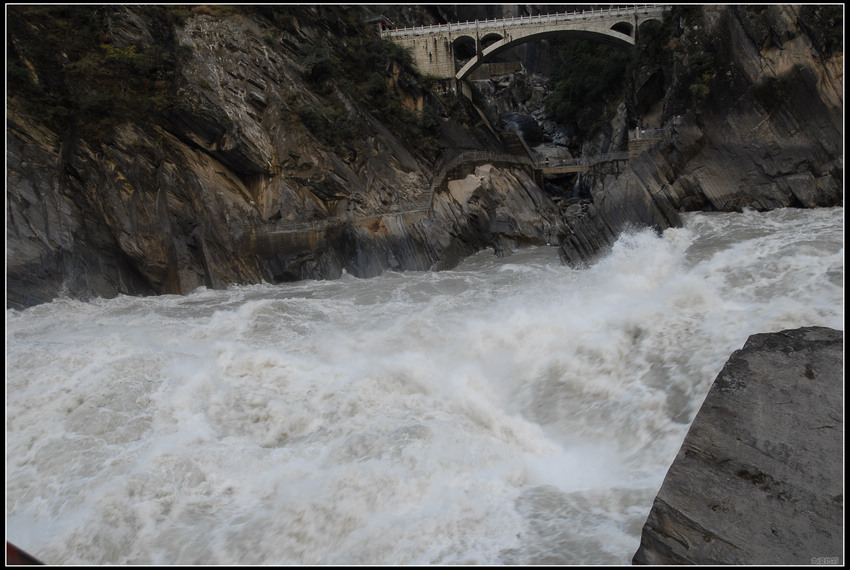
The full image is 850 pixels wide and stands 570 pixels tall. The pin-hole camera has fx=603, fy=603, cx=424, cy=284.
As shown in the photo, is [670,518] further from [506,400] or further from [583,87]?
[583,87]

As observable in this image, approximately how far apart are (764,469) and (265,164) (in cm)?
2331

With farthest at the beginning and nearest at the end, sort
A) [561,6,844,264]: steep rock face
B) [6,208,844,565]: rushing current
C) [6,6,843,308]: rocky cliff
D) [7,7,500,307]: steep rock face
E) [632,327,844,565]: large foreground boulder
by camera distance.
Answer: [6,6,843,308]: rocky cliff
[7,7,500,307]: steep rock face
[561,6,844,264]: steep rock face
[6,208,844,565]: rushing current
[632,327,844,565]: large foreground boulder

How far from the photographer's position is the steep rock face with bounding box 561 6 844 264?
21.4 metres

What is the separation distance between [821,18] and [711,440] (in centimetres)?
2238

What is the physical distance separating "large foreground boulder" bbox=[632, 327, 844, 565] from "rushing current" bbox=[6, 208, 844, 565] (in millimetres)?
936

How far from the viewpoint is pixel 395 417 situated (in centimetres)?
1017

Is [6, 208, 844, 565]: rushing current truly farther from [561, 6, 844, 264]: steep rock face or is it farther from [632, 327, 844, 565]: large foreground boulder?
[561, 6, 844, 264]: steep rock face

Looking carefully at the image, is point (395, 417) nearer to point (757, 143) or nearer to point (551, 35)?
point (757, 143)

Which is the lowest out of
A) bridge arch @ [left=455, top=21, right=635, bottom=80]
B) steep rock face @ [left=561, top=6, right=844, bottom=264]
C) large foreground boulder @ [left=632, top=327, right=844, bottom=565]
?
steep rock face @ [left=561, top=6, right=844, bottom=264]

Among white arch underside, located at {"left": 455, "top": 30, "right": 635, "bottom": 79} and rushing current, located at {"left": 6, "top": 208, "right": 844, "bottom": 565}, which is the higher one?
white arch underside, located at {"left": 455, "top": 30, "right": 635, "bottom": 79}

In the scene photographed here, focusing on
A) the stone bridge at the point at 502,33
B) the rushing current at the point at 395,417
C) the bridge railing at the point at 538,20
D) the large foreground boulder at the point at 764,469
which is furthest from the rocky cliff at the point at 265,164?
the large foreground boulder at the point at 764,469

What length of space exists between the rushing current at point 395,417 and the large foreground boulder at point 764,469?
936 millimetres

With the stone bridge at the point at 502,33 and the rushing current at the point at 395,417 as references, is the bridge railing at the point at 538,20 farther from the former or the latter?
the rushing current at the point at 395,417

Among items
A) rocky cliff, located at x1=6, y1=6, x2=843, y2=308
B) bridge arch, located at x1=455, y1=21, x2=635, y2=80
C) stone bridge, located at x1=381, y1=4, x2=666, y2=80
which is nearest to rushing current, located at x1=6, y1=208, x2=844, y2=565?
rocky cliff, located at x1=6, y1=6, x2=843, y2=308
